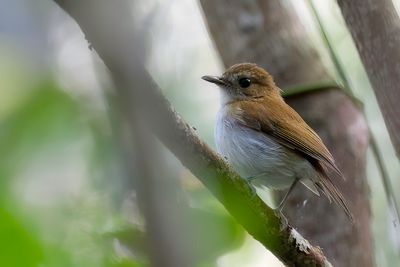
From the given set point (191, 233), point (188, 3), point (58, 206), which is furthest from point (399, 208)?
point (188, 3)

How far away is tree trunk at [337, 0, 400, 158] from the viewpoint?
2.92 meters

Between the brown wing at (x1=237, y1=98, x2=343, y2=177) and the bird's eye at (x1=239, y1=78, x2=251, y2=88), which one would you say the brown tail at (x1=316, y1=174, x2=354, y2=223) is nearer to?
the brown wing at (x1=237, y1=98, x2=343, y2=177)

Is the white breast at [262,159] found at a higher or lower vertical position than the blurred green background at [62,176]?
higher

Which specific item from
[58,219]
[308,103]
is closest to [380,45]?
[308,103]

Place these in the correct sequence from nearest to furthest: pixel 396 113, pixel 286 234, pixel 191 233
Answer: pixel 191 233, pixel 396 113, pixel 286 234

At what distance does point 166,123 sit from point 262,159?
76.1 inches

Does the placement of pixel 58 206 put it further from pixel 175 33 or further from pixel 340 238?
pixel 175 33

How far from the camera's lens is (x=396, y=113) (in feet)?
9.37

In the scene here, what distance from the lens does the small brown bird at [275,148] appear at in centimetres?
405

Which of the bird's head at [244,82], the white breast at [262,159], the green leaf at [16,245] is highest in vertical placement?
the bird's head at [244,82]

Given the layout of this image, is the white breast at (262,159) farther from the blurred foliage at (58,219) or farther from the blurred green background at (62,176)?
the blurred foliage at (58,219)

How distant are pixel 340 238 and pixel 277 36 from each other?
3.93ft

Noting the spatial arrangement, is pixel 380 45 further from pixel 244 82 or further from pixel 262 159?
pixel 244 82

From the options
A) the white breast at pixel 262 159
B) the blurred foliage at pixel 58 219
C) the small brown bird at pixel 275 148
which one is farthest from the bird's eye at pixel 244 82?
Answer: the blurred foliage at pixel 58 219
